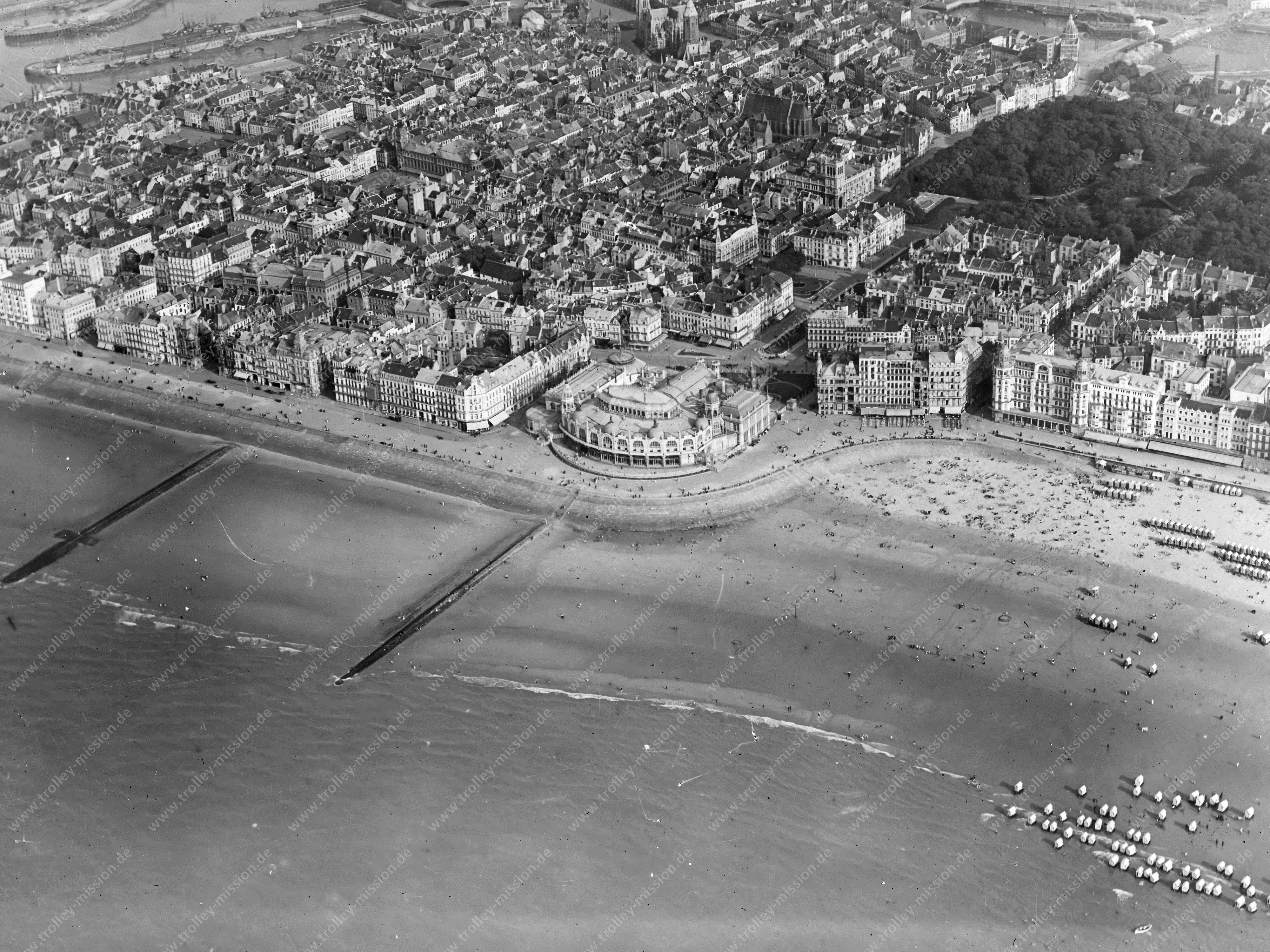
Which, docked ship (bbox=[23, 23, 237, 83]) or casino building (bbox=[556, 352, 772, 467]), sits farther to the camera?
docked ship (bbox=[23, 23, 237, 83])

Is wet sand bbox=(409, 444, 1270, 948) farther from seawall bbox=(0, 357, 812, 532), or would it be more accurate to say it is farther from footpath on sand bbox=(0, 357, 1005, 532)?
seawall bbox=(0, 357, 812, 532)

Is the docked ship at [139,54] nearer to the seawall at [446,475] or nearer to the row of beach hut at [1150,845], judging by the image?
the seawall at [446,475]

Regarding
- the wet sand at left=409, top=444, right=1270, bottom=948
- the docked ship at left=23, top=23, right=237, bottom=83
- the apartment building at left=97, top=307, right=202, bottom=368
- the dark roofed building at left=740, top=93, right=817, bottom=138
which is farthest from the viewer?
the docked ship at left=23, top=23, right=237, bottom=83

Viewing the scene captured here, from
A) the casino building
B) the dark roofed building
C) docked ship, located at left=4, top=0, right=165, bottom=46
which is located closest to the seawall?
the casino building

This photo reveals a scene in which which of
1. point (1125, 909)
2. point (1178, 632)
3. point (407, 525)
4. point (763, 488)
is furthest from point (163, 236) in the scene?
point (1125, 909)

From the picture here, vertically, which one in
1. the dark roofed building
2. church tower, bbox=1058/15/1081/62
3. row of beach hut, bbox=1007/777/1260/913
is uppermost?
church tower, bbox=1058/15/1081/62

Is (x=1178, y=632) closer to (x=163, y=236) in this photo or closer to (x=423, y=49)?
(x=163, y=236)

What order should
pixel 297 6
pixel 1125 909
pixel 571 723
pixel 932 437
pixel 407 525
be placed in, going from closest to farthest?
pixel 1125 909 < pixel 571 723 < pixel 407 525 < pixel 932 437 < pixel 297 6
